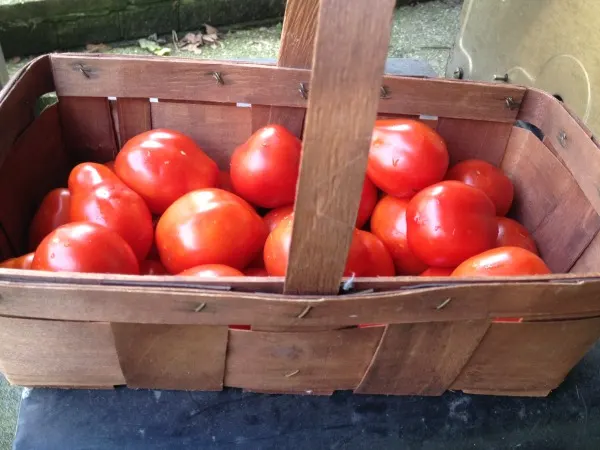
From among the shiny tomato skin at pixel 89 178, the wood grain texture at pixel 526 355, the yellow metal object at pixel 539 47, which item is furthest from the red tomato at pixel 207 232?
the yellow metal object at pixel 539 47

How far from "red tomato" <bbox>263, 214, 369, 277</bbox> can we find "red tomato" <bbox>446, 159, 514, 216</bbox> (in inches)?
10.9

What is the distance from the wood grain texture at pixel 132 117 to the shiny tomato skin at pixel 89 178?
5.1 inches

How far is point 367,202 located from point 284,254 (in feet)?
0.78

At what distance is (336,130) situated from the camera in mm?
454

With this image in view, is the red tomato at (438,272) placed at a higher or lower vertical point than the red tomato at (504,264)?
lower

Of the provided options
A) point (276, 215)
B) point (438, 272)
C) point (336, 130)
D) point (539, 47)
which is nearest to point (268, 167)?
point (276, 215)

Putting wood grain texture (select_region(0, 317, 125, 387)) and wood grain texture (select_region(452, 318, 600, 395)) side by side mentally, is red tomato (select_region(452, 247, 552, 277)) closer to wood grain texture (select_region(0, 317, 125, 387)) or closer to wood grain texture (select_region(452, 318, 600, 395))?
wood grain texture (select_region(452, 318, 600, 395))

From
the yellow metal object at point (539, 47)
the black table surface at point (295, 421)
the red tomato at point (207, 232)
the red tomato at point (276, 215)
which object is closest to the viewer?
the black table surface at point (295, 421)

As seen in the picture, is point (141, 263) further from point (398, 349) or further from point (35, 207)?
point (398, 349)

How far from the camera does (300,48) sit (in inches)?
35.4

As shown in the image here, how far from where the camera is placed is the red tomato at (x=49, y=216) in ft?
2.74

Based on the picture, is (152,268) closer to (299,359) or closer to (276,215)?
(276,215)

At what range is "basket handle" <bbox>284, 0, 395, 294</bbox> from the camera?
1.37ft

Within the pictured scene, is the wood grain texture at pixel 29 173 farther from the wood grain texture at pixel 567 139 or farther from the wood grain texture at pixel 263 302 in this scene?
the wood grain texture at pixel 567 139
